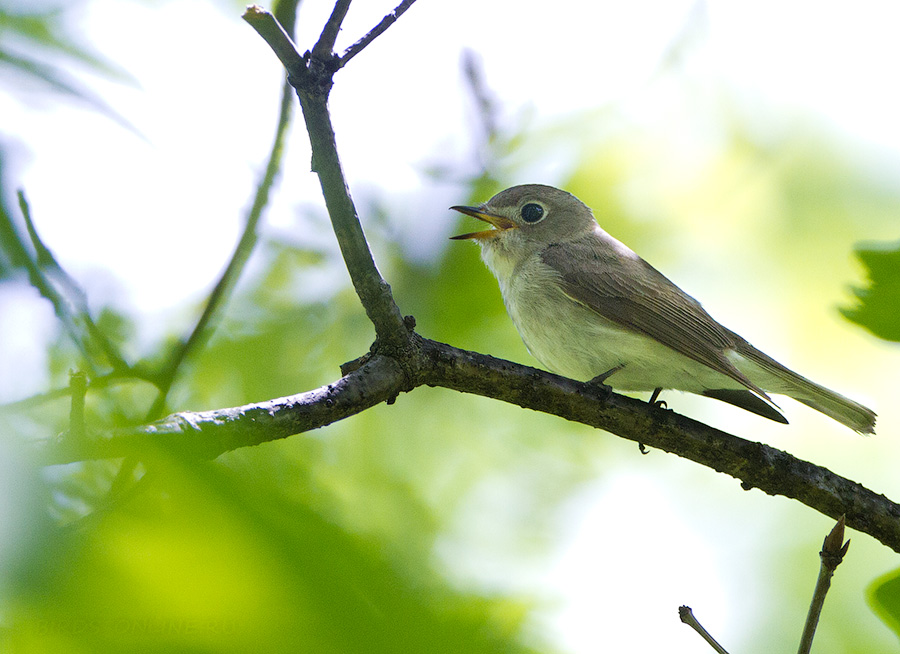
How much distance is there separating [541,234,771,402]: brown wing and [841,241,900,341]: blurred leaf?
2193mm

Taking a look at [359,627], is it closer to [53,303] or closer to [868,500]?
[53,303]

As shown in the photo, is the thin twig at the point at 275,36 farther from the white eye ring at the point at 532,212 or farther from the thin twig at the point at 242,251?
the white eye ring at the point at 532,212

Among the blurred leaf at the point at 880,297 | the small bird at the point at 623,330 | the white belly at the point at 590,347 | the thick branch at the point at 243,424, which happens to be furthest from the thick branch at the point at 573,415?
the blurred leaf at the point at 880,297

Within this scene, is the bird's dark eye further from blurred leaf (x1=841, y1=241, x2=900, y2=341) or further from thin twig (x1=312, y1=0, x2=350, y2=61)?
blurred leaf (x1=841, y1=241, x2=900, y2=341)

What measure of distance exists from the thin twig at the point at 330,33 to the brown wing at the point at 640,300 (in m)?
2.36

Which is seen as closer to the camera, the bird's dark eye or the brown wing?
the brown wing

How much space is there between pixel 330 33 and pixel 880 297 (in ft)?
5.28

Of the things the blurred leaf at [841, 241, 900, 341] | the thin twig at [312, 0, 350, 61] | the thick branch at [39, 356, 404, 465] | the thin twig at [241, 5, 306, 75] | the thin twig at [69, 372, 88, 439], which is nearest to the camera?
the thick branch at [39, 356, 404, 465]

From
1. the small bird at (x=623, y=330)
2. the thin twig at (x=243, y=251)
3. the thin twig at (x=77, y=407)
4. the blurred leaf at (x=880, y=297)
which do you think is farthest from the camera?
the small bird at (x=623, y=330)

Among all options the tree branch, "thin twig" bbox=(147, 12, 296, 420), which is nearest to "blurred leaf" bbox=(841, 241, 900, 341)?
the tree branch

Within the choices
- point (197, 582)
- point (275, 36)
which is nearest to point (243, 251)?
point (275, 36)

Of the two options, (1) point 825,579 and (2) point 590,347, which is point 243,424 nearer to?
(1) point 825,579

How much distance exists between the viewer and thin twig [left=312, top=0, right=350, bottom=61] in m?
2.12

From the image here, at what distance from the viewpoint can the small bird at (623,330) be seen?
400 cm
